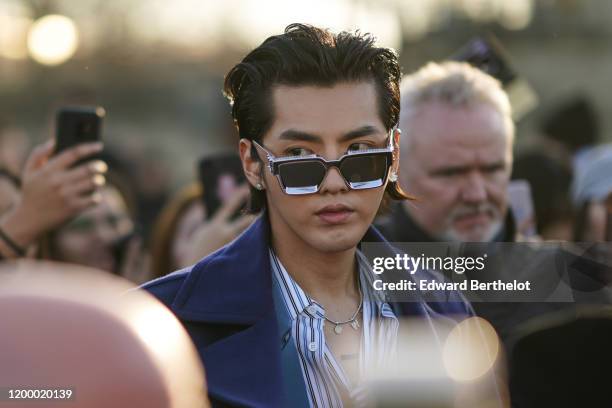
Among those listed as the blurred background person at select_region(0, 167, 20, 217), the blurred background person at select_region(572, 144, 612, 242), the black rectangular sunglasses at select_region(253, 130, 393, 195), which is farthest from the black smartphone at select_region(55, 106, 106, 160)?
the blurred background person at select_region(572, 144, 612, 242)

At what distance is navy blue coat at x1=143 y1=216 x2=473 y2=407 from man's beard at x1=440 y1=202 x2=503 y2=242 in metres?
1.21

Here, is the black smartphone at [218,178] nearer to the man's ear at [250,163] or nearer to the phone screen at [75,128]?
the phone screen at [75,128]

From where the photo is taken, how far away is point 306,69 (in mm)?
3012

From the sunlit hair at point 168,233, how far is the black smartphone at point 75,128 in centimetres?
106

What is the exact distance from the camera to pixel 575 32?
33812 millimetres

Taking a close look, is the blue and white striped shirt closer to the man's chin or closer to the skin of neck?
the skin of neck

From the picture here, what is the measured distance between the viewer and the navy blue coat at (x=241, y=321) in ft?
9.21

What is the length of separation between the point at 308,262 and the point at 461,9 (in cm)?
1947

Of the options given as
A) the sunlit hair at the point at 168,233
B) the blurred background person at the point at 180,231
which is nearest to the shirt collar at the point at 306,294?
the blurred background person at the point at 180,231

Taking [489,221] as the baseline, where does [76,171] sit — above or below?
above

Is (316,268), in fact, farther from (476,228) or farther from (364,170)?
(476,228)

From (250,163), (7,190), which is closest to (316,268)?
(250,163)

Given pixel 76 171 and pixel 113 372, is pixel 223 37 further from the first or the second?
pixel 113 372

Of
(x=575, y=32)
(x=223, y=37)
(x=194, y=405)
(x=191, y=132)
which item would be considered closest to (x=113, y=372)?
(x=194, y=405)
